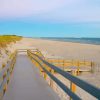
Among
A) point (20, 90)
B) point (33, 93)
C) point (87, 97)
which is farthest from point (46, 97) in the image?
point (87, 97)

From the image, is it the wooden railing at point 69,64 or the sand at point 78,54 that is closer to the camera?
the sand at point 78,54

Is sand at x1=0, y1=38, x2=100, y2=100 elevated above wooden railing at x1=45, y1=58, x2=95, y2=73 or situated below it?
below

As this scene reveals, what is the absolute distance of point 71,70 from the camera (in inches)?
883

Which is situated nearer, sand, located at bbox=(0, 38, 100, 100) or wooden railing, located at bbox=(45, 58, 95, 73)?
sand, located at bbox=(0, 38, 100, 100)

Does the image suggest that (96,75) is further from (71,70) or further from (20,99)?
(20,99)

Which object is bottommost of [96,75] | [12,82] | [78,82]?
[96,75]

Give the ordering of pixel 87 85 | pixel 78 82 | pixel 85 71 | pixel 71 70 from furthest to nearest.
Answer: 1. pixel 85 71
2. pixel 71 70
3. pixel 78 82
4. pixel 87 85

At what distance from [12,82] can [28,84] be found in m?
0.76

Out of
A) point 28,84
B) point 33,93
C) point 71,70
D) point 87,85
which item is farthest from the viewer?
point 71,70

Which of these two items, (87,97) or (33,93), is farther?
(87,97)

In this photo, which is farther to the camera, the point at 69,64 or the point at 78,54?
the point at 78,54

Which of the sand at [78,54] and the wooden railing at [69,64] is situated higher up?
the wooden railing at [69,64]

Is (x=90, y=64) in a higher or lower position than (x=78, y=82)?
lower

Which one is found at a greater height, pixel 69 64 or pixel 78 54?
pixel 69 64
